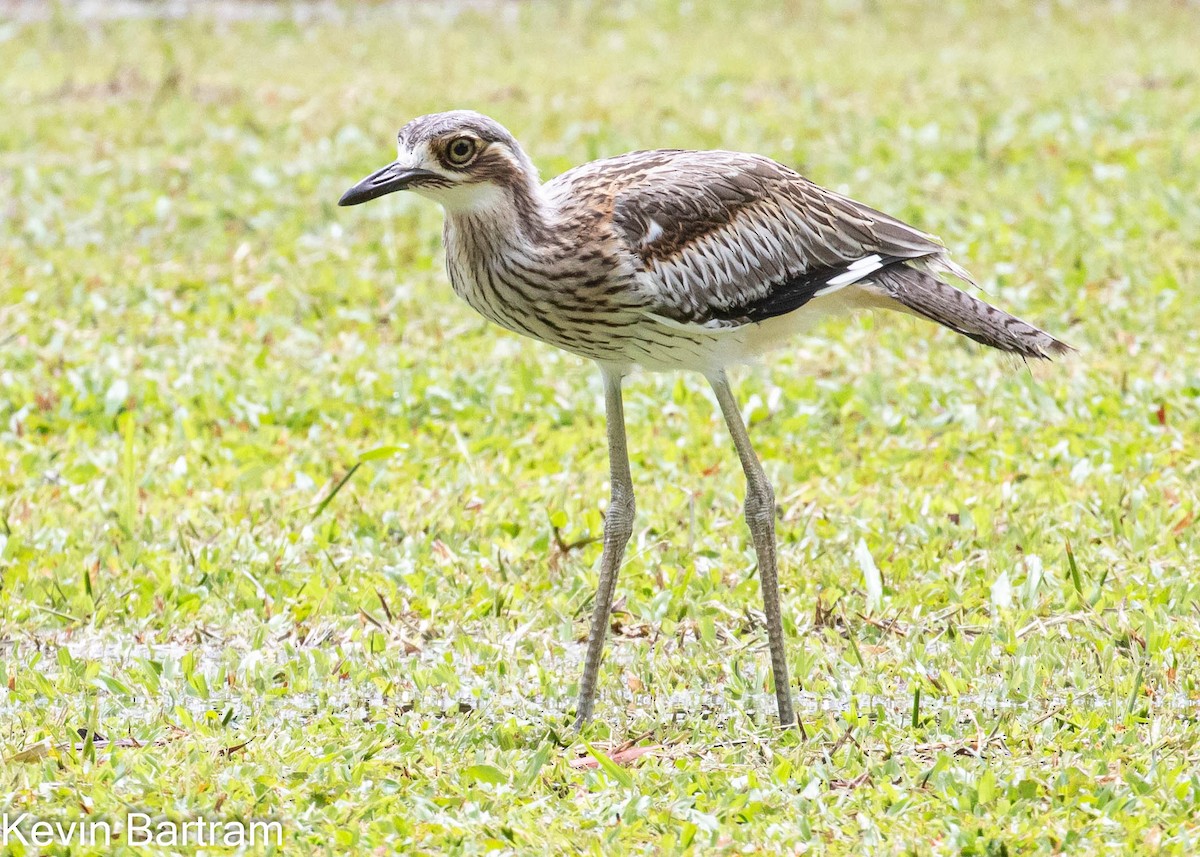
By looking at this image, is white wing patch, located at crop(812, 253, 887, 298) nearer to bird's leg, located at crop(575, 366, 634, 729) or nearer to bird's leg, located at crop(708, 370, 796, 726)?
bird's leg, located at crop(708, 370, 796, 726)

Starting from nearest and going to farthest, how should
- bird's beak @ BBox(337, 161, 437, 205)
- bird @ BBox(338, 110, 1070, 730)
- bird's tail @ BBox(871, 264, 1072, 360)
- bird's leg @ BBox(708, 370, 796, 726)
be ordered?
bird's beak @ BBox(337, 161, 437, 205)
bird @ BBox(338, 110, 1070, 730)
bird's leg @ BBox(708, 370, 796, 726)
bird's tail @ BBox(871, 264, 1072, 360)

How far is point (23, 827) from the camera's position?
3.66 metres

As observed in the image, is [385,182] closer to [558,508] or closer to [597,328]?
[597,328]

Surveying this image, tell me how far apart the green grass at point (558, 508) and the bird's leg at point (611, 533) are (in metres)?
0.13

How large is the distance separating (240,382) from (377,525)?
4.82 ft

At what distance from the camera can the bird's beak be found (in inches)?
159

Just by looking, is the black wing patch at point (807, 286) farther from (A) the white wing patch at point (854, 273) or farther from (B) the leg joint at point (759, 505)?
(B) the leg joint at point (759, 505)

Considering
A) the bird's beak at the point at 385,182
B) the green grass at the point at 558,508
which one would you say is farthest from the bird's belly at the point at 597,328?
the green grass at the point at 558,508

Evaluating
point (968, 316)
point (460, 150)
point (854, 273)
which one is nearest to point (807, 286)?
point (854, 273)

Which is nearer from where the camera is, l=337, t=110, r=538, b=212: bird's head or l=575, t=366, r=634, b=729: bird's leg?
l=337, t=110, r=538, b=212: bird's head

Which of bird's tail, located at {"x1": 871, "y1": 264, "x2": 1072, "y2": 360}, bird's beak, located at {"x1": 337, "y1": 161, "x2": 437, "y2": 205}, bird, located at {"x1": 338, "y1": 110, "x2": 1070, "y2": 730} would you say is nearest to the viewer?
bird's beak, located at {"x1": 337, "y1": 161, "x2": 437, "y2": 205}

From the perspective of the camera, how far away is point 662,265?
4.35 metres

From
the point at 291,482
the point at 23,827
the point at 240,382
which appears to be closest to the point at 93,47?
the point at 240,382

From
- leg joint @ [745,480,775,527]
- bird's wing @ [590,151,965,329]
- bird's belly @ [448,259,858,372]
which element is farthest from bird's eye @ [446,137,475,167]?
leg joint @ [745,480,775,527]
